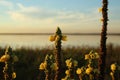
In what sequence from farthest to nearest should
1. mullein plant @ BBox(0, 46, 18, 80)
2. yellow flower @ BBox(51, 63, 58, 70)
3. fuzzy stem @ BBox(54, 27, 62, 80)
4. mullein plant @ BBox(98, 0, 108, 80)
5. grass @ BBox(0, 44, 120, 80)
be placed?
grass @ BBox(0, 44, 120, 80), mullein plant @ BBox(98, 0, 108, 80), fuzzy stem @ BBox(54, 27, 62, 80), yellow flower @ BBox(51, 63, 58, 70), mullein plant @ BBox(0, 46, 18, 80)

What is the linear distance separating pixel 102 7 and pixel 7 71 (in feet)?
12.2

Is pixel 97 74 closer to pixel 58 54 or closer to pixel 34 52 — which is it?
pixel 58 54

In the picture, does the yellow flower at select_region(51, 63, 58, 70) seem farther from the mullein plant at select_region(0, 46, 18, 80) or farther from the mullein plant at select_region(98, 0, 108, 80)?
the mullein plant at select_region(98, 0, 108, 80)

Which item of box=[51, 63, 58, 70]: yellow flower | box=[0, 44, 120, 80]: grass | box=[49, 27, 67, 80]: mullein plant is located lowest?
box=[0, 44, 120, 80]: grass

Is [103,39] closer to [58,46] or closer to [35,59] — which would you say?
[58,46]

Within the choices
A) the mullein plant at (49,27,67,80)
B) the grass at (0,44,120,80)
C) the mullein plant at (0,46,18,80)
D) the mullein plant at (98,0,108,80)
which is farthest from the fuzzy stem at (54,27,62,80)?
the grass at (0,44,120,80)

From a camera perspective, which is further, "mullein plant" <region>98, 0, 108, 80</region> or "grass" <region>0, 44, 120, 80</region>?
"grass" <region>0, 44, 120, 80</region>

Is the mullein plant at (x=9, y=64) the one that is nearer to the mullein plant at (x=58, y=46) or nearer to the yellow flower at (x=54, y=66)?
the yellow flower at (x=54, y=66)

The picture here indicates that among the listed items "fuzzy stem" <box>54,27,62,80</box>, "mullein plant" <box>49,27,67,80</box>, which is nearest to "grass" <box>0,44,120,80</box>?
"mullein plant" <box>49,27,67,80</box>

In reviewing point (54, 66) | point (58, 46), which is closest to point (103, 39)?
point (58, 46)

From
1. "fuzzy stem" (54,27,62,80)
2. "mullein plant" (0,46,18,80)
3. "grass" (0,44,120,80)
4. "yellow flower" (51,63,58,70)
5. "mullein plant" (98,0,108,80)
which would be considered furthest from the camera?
"grass" (0,44,120,80)

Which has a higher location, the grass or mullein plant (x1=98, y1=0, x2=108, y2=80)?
mullein plant (x1=98, y1=0, x2=108, y2=80)

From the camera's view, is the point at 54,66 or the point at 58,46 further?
the point at 58,46

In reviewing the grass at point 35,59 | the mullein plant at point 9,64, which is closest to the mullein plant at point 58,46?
the mullein plant at point 9,64
